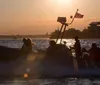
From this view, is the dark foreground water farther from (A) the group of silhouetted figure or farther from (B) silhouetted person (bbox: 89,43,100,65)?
(B) silhouetted person (bbox: 89,43,100,65)

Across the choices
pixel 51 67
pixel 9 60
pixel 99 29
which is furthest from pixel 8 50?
pixel 99 29

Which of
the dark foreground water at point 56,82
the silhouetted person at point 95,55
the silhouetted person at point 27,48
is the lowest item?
the dark foreground water at point 56,82

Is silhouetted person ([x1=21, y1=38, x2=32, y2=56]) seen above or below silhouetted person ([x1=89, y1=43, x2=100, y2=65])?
above

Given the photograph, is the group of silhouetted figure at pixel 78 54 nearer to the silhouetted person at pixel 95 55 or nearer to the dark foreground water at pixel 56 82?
the silhouetted person at pixel 95 55

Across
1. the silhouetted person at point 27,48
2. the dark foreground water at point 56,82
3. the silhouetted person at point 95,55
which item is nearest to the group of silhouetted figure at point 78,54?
the silhouetted person at point 95,55

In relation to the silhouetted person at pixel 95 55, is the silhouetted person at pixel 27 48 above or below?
above

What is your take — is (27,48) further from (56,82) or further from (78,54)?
(78,54)

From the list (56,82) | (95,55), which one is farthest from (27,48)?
(95,55)

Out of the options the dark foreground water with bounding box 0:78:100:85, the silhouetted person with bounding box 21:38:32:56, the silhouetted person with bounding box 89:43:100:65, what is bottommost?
the dark foreground water with bounding box 0:78:100:85

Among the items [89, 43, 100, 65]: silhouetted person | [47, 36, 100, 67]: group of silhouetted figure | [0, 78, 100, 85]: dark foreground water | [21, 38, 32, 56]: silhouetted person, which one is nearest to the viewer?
[0, 78, 100, 85]: dark foreground water

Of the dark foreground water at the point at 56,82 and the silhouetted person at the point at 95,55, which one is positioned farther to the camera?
the silhouetted person at the point at 95,55

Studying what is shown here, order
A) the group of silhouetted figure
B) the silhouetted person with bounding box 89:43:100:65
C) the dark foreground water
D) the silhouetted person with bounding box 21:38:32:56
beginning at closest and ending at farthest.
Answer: the dark foreground water, the group of silhouetted figure, the silhouetted person with bounding box 21:38:32:56, the silhouetted person with bounding box 89:43:100:65

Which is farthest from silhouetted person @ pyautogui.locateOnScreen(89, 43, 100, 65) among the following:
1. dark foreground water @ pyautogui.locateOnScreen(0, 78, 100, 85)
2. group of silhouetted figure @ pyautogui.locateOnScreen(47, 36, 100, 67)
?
dark foreground water @ pyautogui.locateOnScreen(0, 78, 100, 85)

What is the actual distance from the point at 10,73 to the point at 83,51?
4441mm
